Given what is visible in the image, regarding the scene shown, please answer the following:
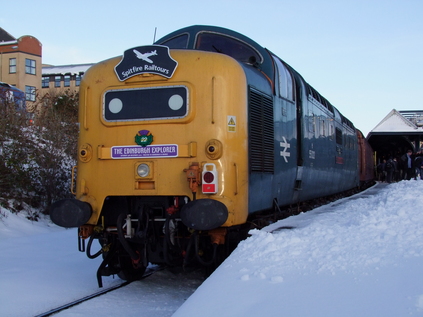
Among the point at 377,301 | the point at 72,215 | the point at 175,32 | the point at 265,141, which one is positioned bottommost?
the point at 377,301

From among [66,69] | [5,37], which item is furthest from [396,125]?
[66,69]

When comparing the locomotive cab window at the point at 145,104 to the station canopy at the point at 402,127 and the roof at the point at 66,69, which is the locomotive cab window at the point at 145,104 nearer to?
the station canopy at the point at 402,127

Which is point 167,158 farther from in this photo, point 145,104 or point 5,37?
point 5,37

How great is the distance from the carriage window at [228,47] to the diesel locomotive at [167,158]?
25.1 inches

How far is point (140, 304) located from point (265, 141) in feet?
8.94

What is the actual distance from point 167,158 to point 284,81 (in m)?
2.94

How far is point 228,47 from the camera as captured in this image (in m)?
7.09

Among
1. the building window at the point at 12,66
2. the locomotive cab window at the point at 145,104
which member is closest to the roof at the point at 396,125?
the locomotive cab window at the point at 145,104

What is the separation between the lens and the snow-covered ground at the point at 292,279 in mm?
3707

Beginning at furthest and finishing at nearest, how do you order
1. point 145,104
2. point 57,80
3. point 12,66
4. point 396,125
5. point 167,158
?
point 57,80, point 12,66, point 396,125, point 145,104, point 167,158

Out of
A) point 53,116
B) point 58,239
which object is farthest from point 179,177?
point 53,116

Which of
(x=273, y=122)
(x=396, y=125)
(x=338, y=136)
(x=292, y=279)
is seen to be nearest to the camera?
(x=292, y=279)

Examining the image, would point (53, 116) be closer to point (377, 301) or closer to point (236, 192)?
point (236, 192)

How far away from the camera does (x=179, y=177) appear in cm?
564
